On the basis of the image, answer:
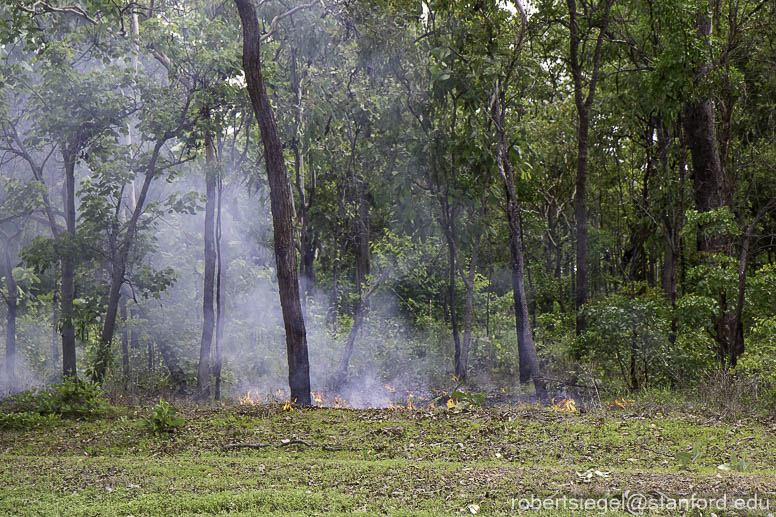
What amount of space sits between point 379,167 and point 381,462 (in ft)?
32.3

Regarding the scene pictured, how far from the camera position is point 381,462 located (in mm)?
5754

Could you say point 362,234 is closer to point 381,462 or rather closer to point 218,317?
point 218,317

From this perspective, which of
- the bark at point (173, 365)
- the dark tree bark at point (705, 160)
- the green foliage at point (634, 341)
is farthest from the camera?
the bark at point (173, 365)

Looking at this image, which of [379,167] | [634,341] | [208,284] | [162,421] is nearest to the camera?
[162,421]

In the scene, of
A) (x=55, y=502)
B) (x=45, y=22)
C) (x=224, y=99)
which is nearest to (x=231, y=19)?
(x=224, y=99)

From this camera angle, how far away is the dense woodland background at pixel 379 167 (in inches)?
435

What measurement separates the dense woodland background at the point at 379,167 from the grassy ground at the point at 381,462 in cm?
277

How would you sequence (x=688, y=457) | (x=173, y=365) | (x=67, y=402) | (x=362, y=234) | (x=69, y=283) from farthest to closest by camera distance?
1. (x=362, y=234)
2. (x=173, y=365)
3. (x=69, y=283)
4. (x=67, y=402)
5. (x=688, y=457)

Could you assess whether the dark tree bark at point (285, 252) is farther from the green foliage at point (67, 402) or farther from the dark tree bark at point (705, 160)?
the dark tree bark at point (705, 160)

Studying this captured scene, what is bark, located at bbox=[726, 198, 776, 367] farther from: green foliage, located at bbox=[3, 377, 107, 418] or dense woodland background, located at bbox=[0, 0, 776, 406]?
green foliage, located at bbox=[3, 377, 107, 418]

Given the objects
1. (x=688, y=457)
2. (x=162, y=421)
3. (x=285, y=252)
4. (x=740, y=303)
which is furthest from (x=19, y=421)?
(x=740, y=303)

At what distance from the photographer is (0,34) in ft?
36.4

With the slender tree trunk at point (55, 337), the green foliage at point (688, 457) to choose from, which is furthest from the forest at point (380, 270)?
the slender tree trunk at point (55, 337)

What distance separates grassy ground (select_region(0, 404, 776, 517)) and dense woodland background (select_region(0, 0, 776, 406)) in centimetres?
277
